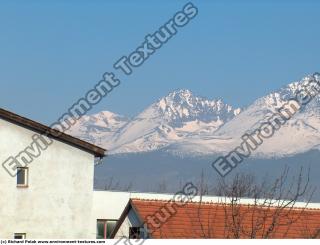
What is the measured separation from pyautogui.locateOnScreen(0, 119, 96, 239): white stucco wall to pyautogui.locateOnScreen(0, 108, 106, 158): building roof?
0.19 m

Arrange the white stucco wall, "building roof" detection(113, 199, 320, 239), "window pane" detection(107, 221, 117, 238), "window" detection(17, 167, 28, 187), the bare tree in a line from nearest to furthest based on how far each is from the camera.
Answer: the bare tree → the white stucco wall → "window" detection(17, 167, 28, 187) → "building roof" detection(113, 199, 320, 239) → "window pane" detection(107, 221, 117, 238)

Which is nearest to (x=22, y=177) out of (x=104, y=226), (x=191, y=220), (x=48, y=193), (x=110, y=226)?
(x=48, y=193)

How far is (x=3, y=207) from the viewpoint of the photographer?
3534 cm

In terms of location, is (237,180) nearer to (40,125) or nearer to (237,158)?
(237,158)

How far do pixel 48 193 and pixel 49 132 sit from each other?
2468 mm

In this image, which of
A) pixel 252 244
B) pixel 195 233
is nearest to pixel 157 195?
pixel 195 233

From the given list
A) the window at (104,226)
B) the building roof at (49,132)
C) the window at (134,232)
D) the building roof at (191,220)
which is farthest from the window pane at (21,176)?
the window at (104,226)

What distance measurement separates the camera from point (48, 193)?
3638cm

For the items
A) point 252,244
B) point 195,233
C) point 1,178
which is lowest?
point 252,244

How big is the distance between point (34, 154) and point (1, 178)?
1.61m

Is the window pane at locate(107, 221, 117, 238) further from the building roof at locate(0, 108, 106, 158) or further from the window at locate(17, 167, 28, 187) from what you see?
the window at locate(17, 167, 28, 187)

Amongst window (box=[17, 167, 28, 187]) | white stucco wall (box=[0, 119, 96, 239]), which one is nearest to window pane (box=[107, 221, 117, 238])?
white stucco wall (box=[0, 119, 96, 239])

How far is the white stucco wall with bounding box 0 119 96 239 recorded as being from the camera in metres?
35.5

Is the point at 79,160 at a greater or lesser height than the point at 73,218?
greater
